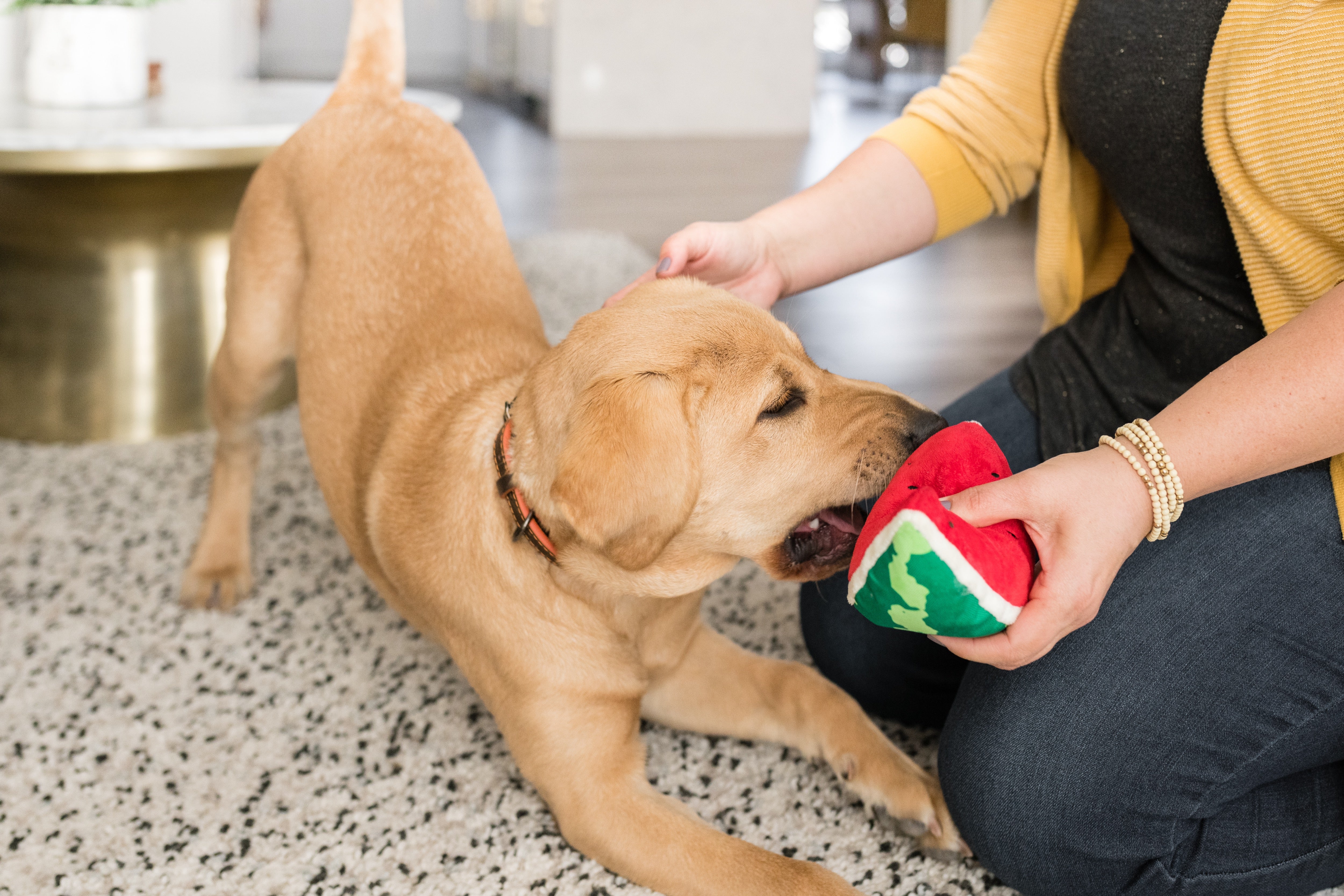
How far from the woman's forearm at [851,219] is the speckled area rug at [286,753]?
68cm

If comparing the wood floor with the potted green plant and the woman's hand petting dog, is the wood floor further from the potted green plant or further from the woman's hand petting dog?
the potted green plant

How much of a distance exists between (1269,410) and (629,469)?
2.04 ft

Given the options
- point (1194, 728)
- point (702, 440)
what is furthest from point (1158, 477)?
point (702, 440)

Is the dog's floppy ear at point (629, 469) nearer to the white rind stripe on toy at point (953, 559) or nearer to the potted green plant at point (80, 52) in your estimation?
the white rind stripe on toy at point (953, 559)

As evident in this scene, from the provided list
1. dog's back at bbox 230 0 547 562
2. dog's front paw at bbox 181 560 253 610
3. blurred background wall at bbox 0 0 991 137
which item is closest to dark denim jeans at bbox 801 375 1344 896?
dog's back at bbox 230 0 547 562

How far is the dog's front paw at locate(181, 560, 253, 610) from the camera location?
212 centimetres

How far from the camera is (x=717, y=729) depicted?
1.68 metres

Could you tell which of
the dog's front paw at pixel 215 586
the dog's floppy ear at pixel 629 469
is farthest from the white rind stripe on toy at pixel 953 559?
the dog's front paw at pixel 215 586

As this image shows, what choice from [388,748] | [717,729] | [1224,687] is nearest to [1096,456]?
[1224,687]

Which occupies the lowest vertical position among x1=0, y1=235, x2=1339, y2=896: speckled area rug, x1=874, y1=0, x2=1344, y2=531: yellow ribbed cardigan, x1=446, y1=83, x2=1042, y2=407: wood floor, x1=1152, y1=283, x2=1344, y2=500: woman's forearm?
x1=0, y1=235, x2=1339, y2=896: speckled area rug

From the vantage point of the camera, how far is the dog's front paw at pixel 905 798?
4.76 feet

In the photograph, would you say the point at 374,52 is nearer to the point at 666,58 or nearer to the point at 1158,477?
the point at 1158,477

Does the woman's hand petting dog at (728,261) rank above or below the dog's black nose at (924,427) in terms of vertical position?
above

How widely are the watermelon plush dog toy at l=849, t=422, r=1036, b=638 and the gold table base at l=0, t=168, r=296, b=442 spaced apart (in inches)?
83.7
